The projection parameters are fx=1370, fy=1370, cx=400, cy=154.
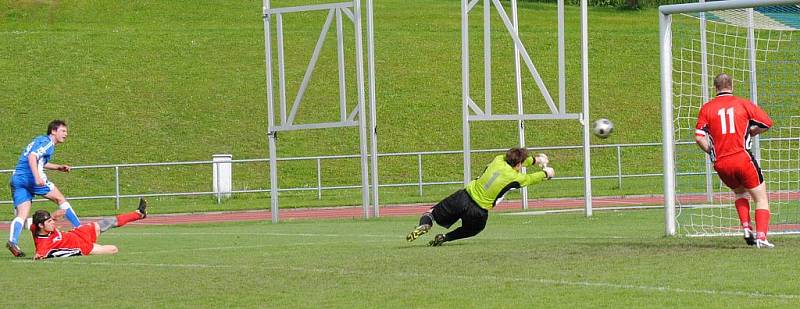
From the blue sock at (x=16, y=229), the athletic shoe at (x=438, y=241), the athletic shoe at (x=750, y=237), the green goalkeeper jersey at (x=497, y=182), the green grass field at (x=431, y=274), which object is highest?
the green goalkeeper jersey at (x=497, y=182)

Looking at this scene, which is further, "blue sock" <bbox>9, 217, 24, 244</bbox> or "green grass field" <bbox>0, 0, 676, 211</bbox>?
"green grass field" <bbox>0, 0, 676, 211</bbox>

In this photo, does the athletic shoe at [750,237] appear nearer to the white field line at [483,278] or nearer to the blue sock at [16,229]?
the white field line at [483,278]

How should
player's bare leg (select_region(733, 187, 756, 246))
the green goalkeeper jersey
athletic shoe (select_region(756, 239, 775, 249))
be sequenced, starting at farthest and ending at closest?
the green goalkeeper jersey → player's bare leg (select_region(733, 187, 756, 246)) → athletic shoe (select_region(756, 239, 775, 249))

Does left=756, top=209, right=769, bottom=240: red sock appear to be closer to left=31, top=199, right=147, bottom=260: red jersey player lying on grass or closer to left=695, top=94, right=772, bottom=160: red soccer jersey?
left=695, top=94, right=772, bottom=160: red soccer jersey

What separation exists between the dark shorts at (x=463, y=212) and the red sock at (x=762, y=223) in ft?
10.4

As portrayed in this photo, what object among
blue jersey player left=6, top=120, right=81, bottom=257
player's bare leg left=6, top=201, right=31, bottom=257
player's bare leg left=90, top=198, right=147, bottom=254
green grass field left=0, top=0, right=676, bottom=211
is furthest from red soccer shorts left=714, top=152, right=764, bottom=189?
green grass field left=0, top=0, right=676, bottom=211

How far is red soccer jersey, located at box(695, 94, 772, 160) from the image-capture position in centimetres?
1376

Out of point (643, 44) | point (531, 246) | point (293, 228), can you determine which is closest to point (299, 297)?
point (531, 246)

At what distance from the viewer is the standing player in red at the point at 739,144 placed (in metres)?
13.7

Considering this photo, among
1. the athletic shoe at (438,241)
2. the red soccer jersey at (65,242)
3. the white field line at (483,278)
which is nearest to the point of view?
the white field line at (483,278)

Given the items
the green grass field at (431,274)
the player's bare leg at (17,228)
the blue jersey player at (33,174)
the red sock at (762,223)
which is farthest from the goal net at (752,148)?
the player's bare leg at (17,228)

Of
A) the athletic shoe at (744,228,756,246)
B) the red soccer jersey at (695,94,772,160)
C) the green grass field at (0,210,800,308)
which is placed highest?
the red soccer jersey at (695,94,772,160)

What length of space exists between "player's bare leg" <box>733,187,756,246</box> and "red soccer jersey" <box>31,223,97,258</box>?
7322mm

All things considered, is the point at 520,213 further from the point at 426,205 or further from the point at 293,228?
the point at 426,205
